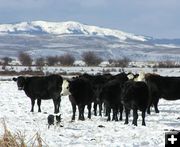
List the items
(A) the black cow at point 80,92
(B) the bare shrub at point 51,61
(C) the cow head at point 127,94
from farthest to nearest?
(B) the bare shrub at point 51,61 → (A) the black cow at point 80,92 → (C) the cow head at point 127,94

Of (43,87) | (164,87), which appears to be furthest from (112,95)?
(43,87)

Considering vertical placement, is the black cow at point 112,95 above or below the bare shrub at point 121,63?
above

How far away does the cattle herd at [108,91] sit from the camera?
51.2 feet

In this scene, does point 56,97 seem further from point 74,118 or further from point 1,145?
point 1,145

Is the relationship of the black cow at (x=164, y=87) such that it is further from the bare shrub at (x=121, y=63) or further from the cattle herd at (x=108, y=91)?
Answer: the bare shrub at (x=121, y=63)

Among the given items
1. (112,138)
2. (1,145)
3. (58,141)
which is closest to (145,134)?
(112,138)

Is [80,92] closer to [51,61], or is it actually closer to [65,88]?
[65,88]

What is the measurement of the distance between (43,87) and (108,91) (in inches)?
196

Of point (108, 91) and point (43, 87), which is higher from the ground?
point (108, 91)

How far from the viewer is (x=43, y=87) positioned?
21531 millimetres

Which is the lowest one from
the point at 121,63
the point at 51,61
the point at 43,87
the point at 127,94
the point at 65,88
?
the point at 121,63

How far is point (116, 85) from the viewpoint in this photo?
17344 mm

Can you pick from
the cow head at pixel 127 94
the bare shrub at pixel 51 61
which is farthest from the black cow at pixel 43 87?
the bare shrub at pixel 51 61

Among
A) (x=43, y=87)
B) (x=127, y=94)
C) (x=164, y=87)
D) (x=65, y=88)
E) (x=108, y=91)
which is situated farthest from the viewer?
(x=43, y=87)
